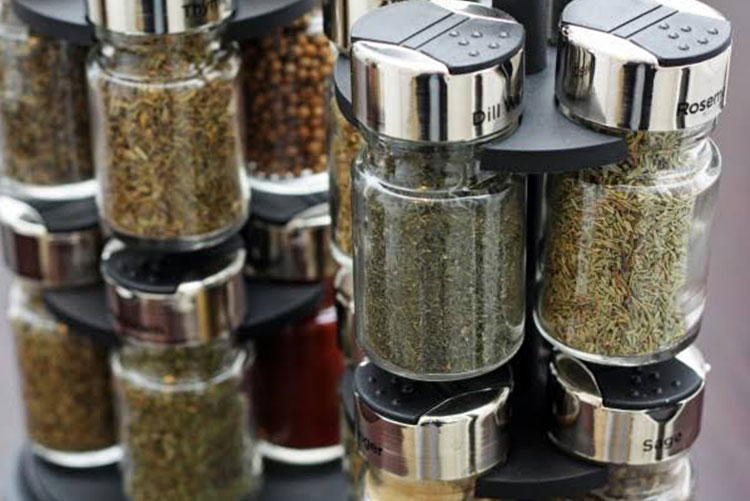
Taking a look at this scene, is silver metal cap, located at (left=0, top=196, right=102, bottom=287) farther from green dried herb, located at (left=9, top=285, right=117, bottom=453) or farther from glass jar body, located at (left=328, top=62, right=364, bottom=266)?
glass jar body, located at (left=328, top=62, right=364, bottom=266)

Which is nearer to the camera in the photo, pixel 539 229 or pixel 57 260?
pixel 539 229

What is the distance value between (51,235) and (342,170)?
363 millimetres

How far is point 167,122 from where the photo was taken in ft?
3.92

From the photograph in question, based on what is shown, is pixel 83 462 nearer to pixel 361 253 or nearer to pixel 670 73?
pixel 361 253

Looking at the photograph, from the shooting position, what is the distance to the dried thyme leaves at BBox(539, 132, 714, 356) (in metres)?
0.98

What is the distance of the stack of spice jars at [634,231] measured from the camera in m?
0.94

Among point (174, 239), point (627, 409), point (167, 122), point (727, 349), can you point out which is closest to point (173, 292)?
point (174, 239)

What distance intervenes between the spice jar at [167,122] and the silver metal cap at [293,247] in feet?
0.43

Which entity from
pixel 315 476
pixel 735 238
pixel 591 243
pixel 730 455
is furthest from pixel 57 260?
pixel 735 238

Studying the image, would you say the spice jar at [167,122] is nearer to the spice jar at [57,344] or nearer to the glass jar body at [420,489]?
the spice jar at [57,344]

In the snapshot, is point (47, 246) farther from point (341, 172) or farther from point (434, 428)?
point (434, 428)

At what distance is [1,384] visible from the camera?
2143 millimetres

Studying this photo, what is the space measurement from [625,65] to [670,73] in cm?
3

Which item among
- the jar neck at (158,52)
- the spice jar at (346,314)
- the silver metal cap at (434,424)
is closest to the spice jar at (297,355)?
the spice jar at (346,314)
